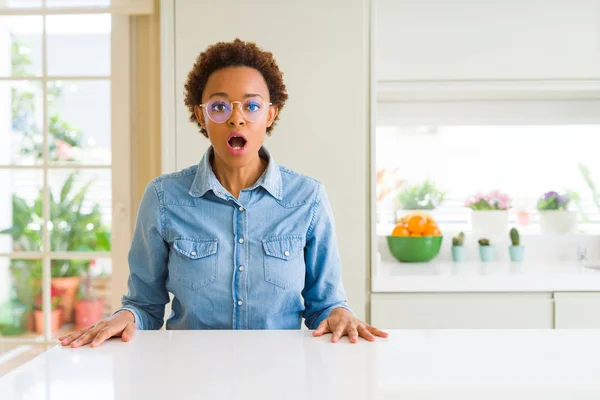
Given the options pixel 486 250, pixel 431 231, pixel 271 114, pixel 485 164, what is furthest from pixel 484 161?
pixel 271 114

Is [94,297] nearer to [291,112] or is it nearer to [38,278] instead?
[38,278]

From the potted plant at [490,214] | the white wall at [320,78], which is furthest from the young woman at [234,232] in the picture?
the potted plant at [490,214]

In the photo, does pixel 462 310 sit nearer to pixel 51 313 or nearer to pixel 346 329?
pixel 346 329

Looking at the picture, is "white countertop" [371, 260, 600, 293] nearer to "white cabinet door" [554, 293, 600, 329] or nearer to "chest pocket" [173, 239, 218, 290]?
"white cabinet door" [554, 293, 600, 329]

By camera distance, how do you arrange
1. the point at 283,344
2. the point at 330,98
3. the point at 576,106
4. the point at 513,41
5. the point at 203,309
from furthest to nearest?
the point at 576,106 < the point at 513,41 < the point at 330,98 < the point at 203,309 < the point at 283,344

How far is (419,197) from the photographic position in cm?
316

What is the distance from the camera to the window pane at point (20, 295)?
271 centimetres

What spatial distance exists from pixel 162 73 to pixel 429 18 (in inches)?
46.6

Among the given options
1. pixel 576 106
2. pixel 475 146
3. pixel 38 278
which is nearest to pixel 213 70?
pixel 38 278

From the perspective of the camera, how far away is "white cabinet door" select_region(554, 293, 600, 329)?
7.78 ft

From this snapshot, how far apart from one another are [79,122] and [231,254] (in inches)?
63.6

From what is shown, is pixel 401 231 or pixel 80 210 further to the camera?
pixel 401 231

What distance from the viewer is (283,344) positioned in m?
1.13

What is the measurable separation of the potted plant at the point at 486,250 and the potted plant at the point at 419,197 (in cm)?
33
